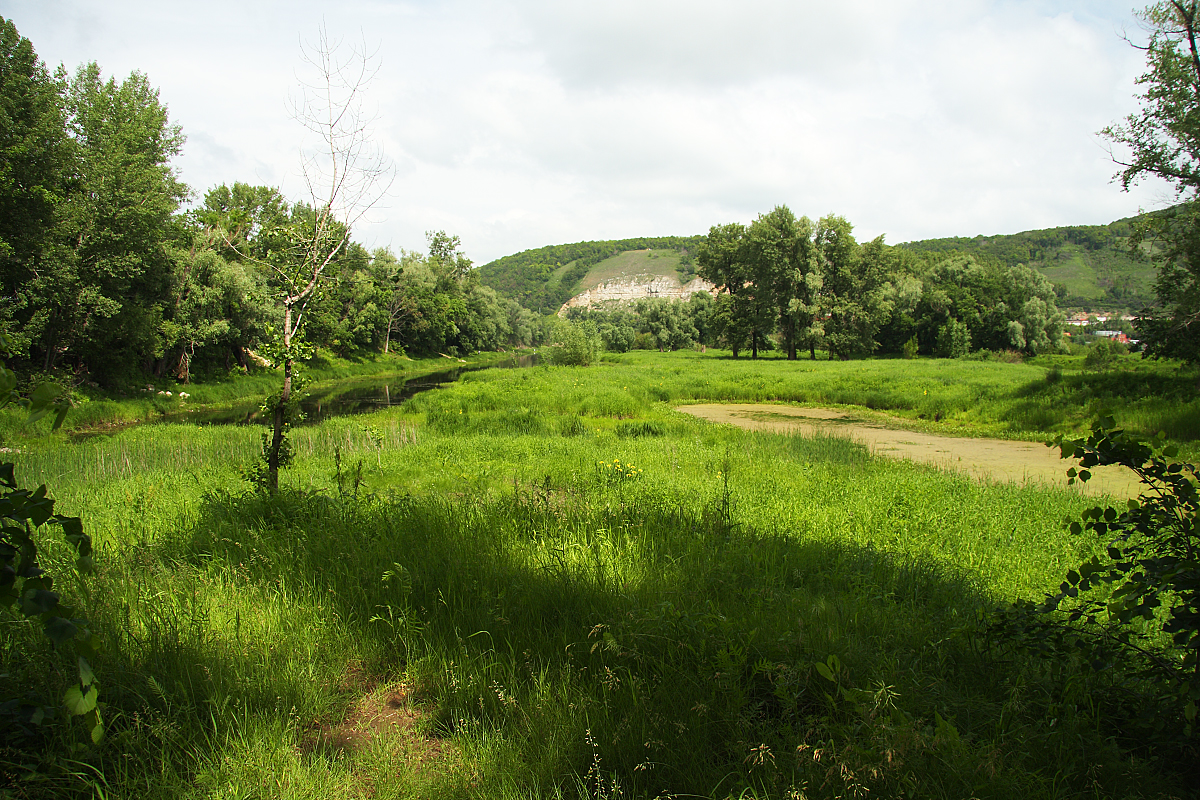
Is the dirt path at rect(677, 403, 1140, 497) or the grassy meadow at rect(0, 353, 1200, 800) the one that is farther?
the dirt path at rect(677, 403, 1140, 497)

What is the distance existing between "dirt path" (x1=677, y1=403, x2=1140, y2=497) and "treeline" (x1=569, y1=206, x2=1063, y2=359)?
2962cm

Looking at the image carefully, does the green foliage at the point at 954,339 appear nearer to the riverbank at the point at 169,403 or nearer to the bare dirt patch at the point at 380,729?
the riverbank at the point at 169,403

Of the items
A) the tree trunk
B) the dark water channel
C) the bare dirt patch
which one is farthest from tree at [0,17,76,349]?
the bare dirt patch

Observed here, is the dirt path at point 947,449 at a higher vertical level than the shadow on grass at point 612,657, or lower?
lower

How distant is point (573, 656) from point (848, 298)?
5409 cm

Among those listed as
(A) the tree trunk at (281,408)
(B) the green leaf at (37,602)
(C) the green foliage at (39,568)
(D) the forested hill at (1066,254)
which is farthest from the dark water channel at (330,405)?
(D) the forested hill at (1066,254)

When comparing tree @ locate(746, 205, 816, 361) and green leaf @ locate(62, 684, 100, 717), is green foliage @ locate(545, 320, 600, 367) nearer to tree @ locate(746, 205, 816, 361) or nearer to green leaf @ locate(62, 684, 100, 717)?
tree @ locate(746, 205, 816, 361)

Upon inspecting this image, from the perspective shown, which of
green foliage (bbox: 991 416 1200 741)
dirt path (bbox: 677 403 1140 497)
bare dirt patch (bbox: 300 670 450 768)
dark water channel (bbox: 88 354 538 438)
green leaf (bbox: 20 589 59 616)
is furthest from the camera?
dark water channel (bbox: 88 354 538 438)

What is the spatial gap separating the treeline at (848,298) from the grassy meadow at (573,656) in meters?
44.8

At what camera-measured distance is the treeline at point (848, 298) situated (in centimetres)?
4894

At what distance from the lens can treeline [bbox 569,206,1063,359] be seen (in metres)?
48.9

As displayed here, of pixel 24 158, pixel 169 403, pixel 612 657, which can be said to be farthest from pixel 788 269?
pixel 612 657

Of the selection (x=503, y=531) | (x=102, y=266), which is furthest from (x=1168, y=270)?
(x=102, y=266)

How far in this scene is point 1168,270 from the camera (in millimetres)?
16578
